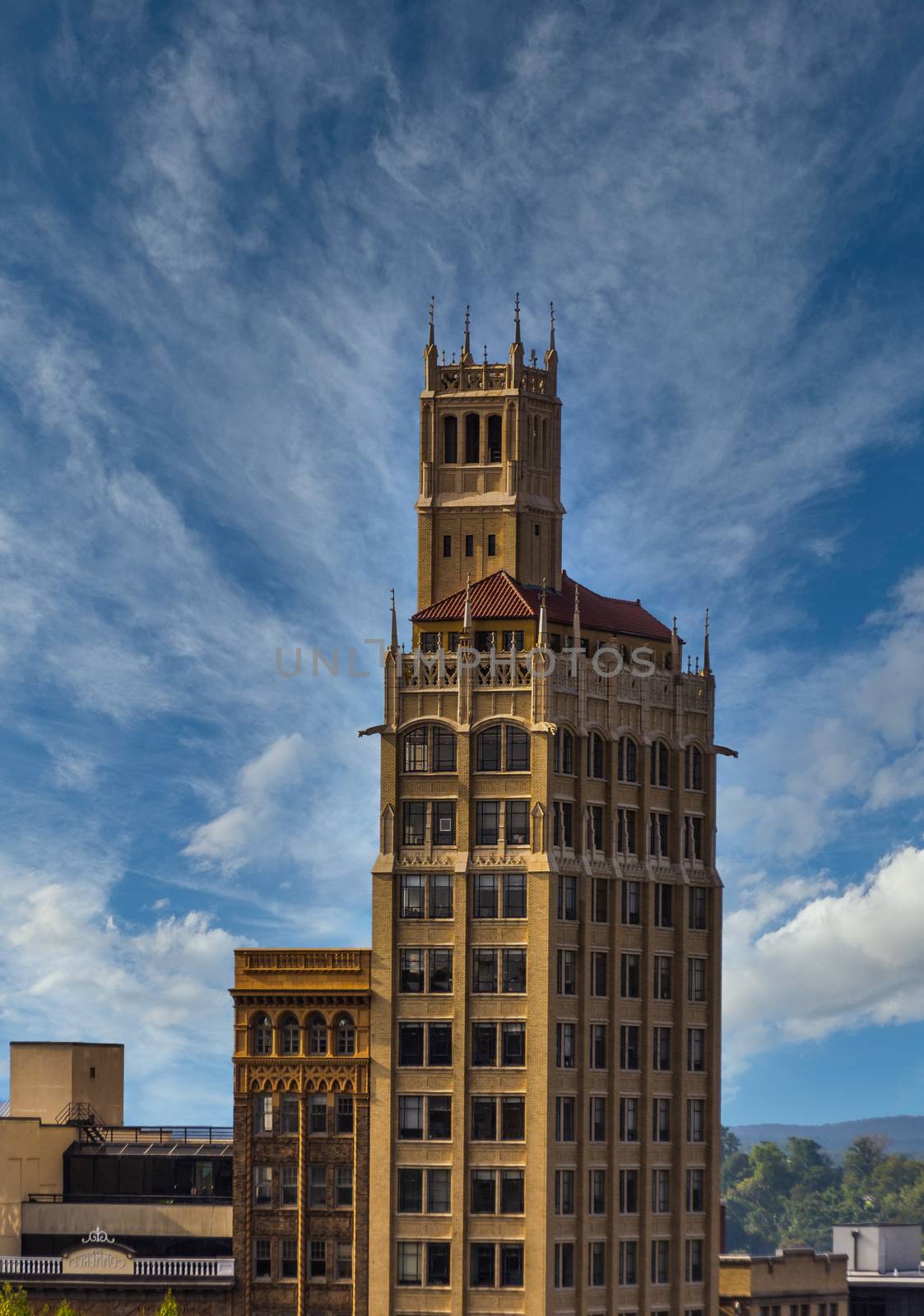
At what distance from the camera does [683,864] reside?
15325 cm

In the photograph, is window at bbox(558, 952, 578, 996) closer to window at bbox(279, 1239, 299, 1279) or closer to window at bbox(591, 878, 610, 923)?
window at bbox(591, 878, 610, 923)

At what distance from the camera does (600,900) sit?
148m

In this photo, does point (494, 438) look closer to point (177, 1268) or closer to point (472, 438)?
point (472, 438)

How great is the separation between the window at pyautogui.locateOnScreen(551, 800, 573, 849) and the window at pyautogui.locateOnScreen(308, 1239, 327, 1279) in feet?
89.6

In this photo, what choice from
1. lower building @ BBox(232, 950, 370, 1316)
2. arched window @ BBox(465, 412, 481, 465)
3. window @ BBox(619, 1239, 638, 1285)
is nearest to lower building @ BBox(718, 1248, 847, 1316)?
window @ BBox(619, 1239, 638, 1285)

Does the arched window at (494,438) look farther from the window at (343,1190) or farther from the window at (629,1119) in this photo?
the window at (343,1190)

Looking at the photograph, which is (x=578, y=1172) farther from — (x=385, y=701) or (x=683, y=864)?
(x=385, y=701)

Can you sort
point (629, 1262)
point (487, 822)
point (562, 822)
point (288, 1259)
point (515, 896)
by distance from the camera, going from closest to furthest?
point (288, 1259)
point (515, 896)
point (487, 822)
point (562, 822)
point (629, 1262)

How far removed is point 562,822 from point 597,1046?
1363 cm

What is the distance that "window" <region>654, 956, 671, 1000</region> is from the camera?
494 feet

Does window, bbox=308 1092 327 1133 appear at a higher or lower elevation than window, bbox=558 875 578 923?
lower

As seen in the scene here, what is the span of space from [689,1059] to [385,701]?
29257 mm

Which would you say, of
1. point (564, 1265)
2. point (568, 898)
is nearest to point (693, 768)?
point (568, 898)

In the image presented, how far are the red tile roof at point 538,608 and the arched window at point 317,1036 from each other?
25561 millimetres
